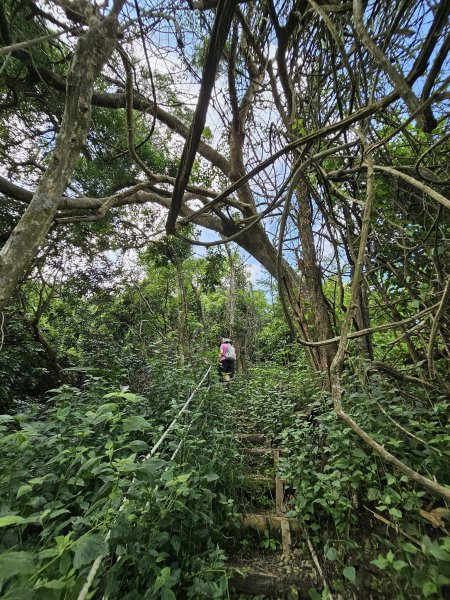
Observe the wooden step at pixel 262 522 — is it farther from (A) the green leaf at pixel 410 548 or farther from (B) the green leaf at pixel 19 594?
(B) the green leaf at pixel 19 594

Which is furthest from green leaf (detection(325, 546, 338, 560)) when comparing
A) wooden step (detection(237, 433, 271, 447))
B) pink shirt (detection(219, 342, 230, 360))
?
pink shirt (detection(219, 342, 230, 360))

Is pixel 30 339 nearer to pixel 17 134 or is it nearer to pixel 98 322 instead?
pixel 98 322

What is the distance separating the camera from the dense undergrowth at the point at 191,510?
3.49ft

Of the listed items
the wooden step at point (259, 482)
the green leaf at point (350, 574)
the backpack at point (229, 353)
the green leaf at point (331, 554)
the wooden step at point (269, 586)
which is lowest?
the wooden step at point (269, 586)

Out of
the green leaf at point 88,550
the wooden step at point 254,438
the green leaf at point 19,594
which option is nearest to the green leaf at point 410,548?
the green leaf at point 88,550

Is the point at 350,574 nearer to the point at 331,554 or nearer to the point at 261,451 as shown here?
the point at 331,554

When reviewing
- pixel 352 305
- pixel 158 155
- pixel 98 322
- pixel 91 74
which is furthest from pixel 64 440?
pixel 98 322

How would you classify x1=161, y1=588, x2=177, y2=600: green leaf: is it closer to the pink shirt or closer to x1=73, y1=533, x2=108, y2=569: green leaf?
x1=73, y1=533, x2=108, y2=569: green leaf

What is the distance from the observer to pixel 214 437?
2.49 m

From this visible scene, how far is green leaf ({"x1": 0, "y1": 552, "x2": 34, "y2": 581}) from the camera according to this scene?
0.67 m

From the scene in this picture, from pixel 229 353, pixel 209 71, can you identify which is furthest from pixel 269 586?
pixel 229 353

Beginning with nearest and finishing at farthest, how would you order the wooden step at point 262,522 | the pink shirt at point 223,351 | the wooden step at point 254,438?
the wooden step at point 262,522 < the wooden step at point 254,438 < the pink shirt at point 223,351

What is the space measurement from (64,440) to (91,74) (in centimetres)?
259

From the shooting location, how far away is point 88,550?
2.82 ft
